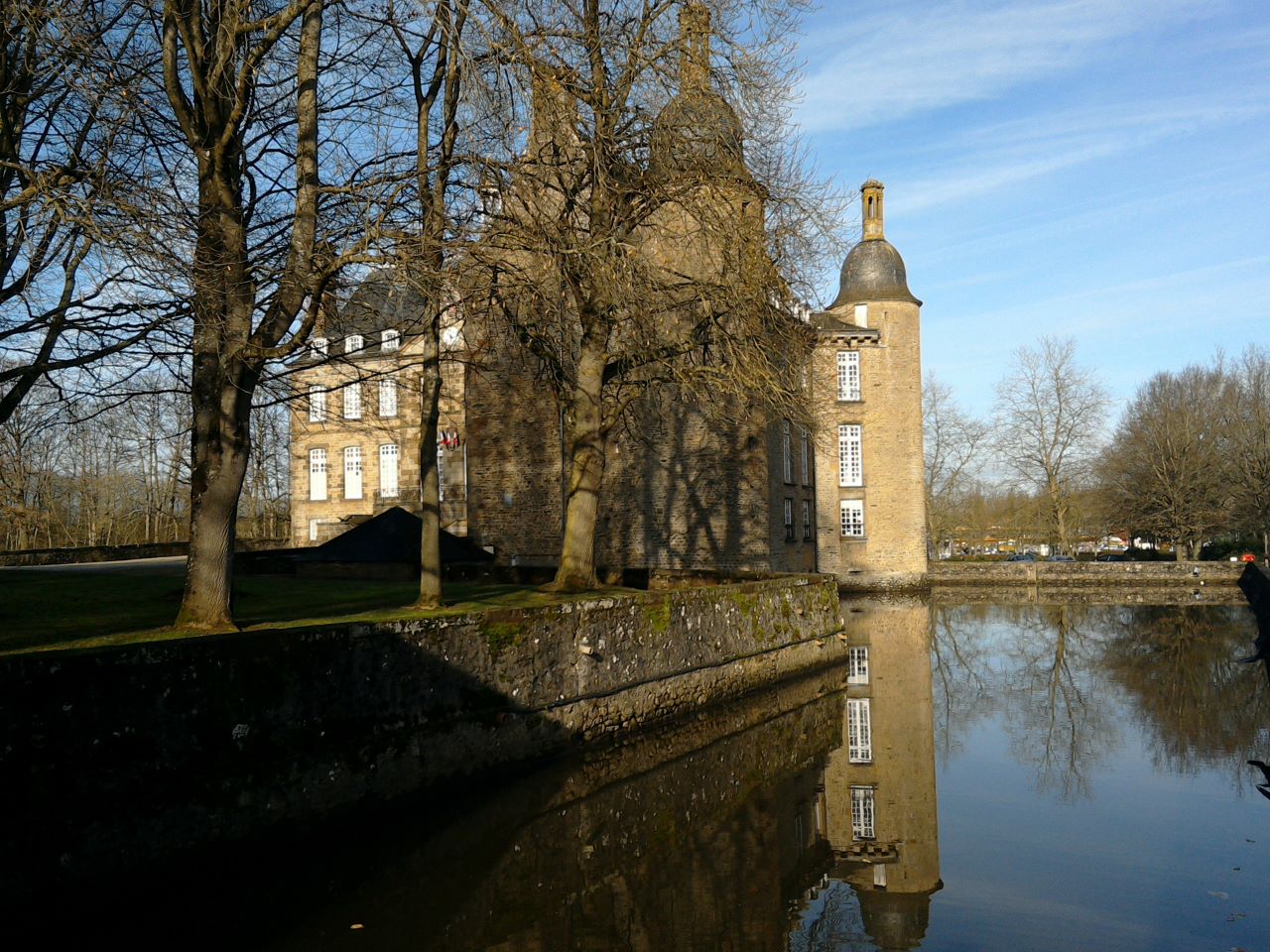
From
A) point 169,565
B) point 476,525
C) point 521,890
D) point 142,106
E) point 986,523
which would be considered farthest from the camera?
point 986,523

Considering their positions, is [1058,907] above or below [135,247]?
below

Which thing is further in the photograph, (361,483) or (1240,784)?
(361,483)

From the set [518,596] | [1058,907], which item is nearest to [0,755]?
[1058,907]

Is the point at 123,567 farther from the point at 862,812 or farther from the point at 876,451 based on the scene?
the point at 876,451

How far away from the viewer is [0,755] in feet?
20.1

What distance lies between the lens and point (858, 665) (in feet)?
59.8

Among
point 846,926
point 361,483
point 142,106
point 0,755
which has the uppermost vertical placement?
point 142,106

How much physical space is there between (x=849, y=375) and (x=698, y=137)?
2390 centimetres

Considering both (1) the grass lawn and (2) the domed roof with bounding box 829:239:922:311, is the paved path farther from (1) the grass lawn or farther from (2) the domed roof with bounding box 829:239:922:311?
(2) the domed roof with bounding box 829:239:922:311

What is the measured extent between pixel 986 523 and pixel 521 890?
196 feet

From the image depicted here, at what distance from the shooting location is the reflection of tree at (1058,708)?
1108 cm

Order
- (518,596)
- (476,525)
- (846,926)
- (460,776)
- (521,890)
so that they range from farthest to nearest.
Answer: (476,525)
(518,596)
(460,776)
(521,890)
(846,926)

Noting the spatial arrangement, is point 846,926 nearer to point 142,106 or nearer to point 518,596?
point 518,596

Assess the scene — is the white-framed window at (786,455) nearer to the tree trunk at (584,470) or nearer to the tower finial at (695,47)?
the tree trunk at (584,470)
